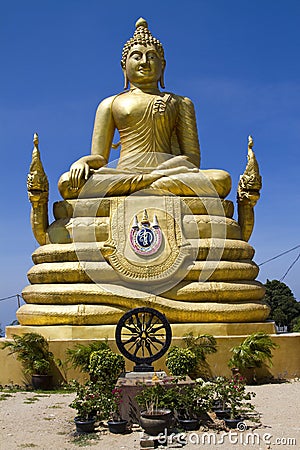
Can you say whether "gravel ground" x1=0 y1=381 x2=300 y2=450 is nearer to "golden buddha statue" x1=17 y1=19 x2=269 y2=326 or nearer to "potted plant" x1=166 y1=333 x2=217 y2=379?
"potted plant" x1=166 y1=333 x2=217 y2=379

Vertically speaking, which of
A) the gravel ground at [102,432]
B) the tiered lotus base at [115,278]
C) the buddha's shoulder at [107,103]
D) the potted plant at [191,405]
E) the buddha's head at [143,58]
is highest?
the buddha's head at [143,58]

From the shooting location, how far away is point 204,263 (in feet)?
39.3

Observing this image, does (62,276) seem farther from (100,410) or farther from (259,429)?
(259,429)

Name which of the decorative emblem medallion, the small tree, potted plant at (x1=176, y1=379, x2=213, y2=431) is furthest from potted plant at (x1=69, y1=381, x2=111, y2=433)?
the small tree

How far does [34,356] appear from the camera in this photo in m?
10.6

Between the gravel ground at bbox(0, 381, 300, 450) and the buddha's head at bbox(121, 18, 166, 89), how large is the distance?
348 inches

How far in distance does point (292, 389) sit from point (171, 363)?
7.29ft

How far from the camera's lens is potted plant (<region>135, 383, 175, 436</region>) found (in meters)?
6.62

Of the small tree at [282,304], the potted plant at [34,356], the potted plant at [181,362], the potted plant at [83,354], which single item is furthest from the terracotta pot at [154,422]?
the small tree at [282,304]

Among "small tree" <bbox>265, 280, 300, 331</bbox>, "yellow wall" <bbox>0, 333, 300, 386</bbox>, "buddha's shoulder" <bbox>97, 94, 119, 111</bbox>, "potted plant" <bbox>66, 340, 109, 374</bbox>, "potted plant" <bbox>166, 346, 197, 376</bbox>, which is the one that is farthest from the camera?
"small tree" <bbox>265, 280, 300, 331</bbox>

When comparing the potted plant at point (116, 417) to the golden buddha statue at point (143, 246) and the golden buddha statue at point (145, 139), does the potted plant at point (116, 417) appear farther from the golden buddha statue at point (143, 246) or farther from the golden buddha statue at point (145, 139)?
the golden buddha statue at point (145, 139)

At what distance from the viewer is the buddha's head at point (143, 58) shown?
14.9m

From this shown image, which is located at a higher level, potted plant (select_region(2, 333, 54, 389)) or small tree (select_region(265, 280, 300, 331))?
small tree (select_region(265, 280, 300, 331))

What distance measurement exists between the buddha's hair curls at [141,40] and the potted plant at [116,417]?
10254mm
